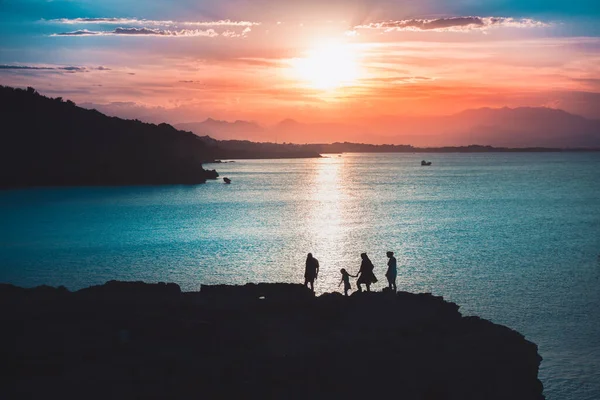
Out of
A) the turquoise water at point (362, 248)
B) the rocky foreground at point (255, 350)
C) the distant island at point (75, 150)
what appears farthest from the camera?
the distant island at point (75, 150)

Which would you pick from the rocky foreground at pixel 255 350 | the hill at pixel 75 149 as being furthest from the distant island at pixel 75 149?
the rocky foreground at pixel 255 350

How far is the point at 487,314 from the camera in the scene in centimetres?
3522

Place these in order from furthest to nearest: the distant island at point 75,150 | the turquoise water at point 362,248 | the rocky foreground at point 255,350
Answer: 1. the distant island at point 75,150
2. the turquoise water at point 362,248
3. the rocky foreground at point 255,350

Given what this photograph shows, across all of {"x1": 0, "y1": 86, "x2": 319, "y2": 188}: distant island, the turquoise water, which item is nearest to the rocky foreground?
the turquoise water

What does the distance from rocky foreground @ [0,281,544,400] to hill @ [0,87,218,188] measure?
131830 mm

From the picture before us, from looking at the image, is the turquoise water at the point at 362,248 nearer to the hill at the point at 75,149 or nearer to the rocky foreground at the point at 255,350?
the rocky foreground at the point at 255,350

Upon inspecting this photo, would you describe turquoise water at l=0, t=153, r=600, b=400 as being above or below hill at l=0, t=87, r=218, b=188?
below

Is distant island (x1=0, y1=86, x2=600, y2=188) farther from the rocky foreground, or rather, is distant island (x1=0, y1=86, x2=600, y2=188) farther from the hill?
the rocky foreground

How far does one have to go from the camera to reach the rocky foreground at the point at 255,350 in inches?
683

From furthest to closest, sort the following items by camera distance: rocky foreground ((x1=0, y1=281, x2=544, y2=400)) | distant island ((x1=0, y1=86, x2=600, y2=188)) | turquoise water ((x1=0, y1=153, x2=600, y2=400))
Answer: distant island ((x1=0, y1=86, x2=600, y2=188)), turquoise water ((x1=0, y1=153, x2=600, y2=400)), rocky foreground ((x1=0, y1=281, x2=544, y2=400))

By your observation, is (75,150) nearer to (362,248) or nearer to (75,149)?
(75,149)

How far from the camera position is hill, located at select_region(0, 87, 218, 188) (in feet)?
481

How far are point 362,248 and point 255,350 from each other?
131 feet

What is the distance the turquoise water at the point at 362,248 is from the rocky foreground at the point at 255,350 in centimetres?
658
